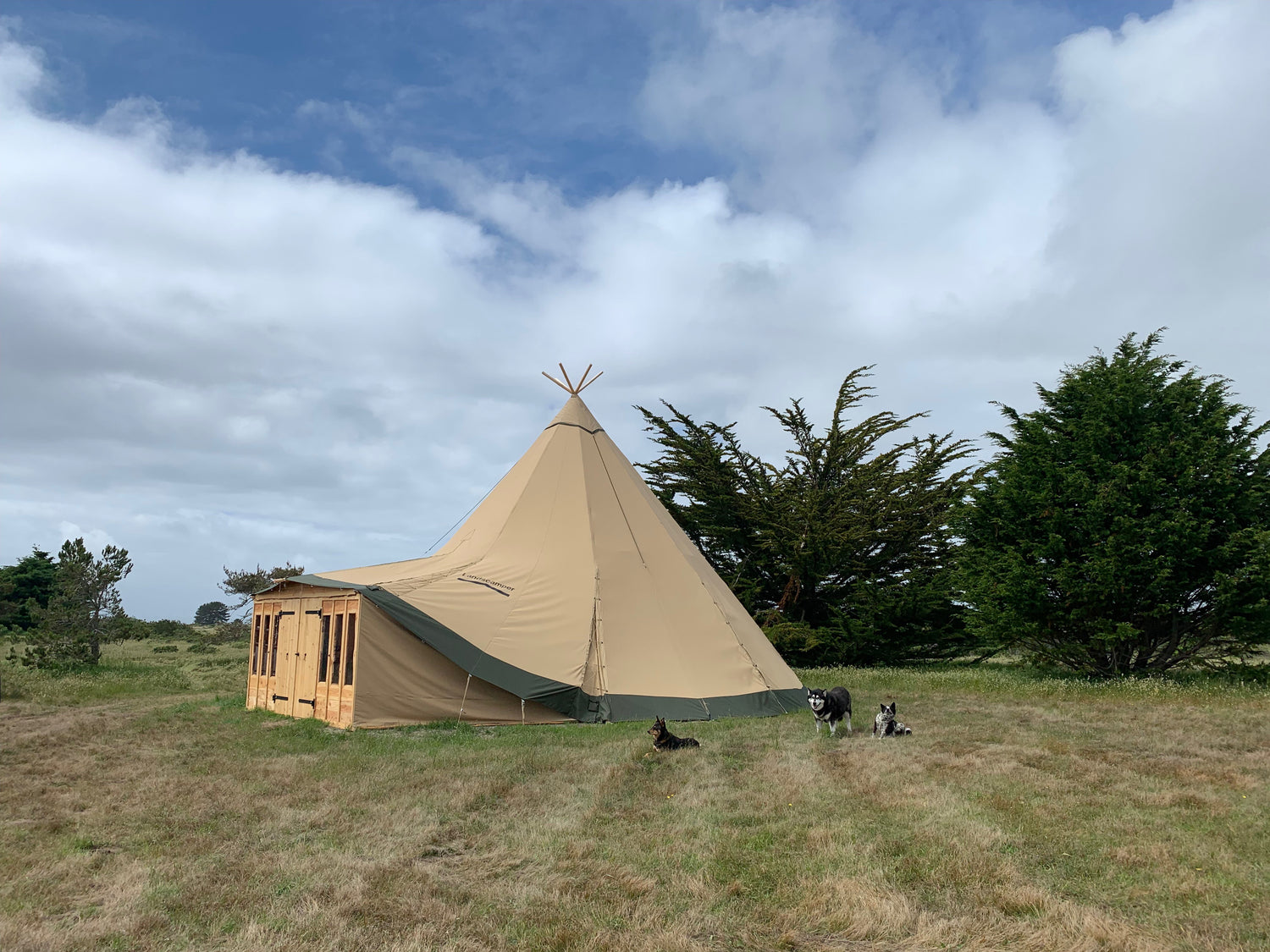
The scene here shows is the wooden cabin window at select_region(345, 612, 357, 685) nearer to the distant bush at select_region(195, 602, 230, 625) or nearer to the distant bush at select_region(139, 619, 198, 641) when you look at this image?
the distant bush at select_region(139, 619, 198, 641)

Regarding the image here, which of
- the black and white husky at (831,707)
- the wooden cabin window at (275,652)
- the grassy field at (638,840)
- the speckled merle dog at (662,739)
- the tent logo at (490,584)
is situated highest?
the tent logo at (490,584)

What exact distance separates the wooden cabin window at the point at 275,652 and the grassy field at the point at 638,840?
3201 millimetres

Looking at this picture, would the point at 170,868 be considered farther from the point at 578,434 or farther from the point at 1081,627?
the point at 1081,627

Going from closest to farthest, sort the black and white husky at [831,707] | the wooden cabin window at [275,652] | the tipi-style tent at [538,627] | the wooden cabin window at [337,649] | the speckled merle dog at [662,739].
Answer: the speckled merle dog at [662,739] < the black and white husky at [831,707] < the tipi-style tent at [538,627] < the wooden cabin window at [337,649] < the wooden cabin window at [275,652]

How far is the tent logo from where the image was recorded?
12.7m

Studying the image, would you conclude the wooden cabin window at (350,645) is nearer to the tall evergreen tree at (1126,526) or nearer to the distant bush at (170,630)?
the tall evergreen tree at (1126,526)

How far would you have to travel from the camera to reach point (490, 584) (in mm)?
12805

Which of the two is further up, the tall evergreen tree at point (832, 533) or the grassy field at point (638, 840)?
the tall evergreen tree at point (832, 533)

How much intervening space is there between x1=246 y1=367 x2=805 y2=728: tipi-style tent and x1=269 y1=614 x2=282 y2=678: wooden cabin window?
1.2 inches

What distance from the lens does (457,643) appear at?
11.4 metres

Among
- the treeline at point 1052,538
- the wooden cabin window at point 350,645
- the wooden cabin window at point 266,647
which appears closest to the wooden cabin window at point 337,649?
the wooden cabin window at point 350,645

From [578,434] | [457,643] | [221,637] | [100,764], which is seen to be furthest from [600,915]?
[221,637]

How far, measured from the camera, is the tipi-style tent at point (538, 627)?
11383mm

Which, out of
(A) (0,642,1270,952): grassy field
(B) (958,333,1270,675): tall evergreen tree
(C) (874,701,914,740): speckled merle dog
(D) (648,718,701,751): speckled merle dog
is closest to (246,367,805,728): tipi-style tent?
(A) (0,642,1270,952): grassy field
